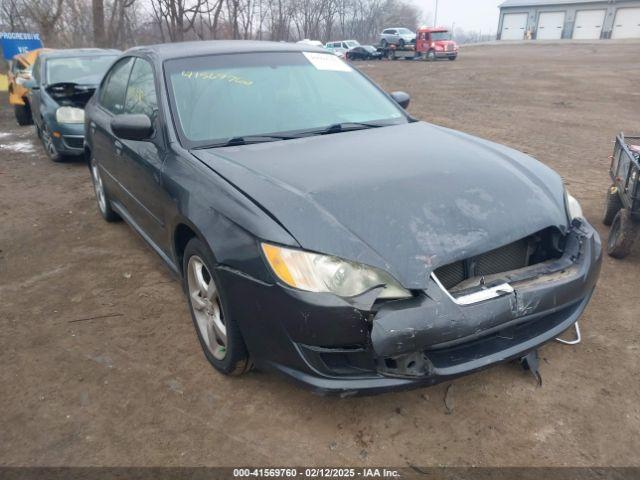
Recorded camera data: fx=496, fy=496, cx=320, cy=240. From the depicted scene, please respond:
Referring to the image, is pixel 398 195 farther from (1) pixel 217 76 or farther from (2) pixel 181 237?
(1) pixel 217 76

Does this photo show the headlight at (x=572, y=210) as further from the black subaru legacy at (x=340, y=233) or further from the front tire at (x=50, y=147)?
the front tire at (x=50, y=147)

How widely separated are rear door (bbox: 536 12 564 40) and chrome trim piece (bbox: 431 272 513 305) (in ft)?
217

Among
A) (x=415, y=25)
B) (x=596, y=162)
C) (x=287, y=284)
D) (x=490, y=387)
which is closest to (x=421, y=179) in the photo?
(x=287, y=284)

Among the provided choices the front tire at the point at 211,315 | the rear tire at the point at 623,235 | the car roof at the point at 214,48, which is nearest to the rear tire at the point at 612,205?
the rear tire at the point at 623,235

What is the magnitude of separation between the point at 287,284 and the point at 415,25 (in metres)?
86.8

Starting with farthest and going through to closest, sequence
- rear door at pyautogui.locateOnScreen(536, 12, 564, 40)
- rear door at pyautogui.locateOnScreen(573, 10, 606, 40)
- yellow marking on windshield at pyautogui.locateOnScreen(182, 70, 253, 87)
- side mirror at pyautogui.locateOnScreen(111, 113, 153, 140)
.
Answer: rear door at pyautogui.locateOnScreen(536, 12, 564, 40) < rear door at pyautogui.locateOnScreen(573, 10, 606, 40) < yellow marking on windshield at pyautogui.locateOnScreen(182, 70, 253, 87) < side mirror at pyautogui.locateOnScreen(111, 113, 153, 140)

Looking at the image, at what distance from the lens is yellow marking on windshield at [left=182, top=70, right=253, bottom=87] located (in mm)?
3223

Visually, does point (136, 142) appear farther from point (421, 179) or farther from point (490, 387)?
point (490, 387)

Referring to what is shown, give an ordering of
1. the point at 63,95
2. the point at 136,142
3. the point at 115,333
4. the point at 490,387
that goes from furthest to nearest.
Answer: the point at 63,95 → the point at 136,142 → the point at 115,333 → the point at 490,387

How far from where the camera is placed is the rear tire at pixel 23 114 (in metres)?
10.5

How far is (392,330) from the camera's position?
1922 millimetres

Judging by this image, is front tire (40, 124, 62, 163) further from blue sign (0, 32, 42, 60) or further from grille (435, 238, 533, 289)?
blue sign (0, 32, 42, 60)

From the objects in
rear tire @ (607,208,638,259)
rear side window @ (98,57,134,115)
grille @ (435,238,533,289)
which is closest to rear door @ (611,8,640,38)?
rear tire @ (607,208,638,259)

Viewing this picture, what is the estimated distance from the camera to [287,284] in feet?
6.61
